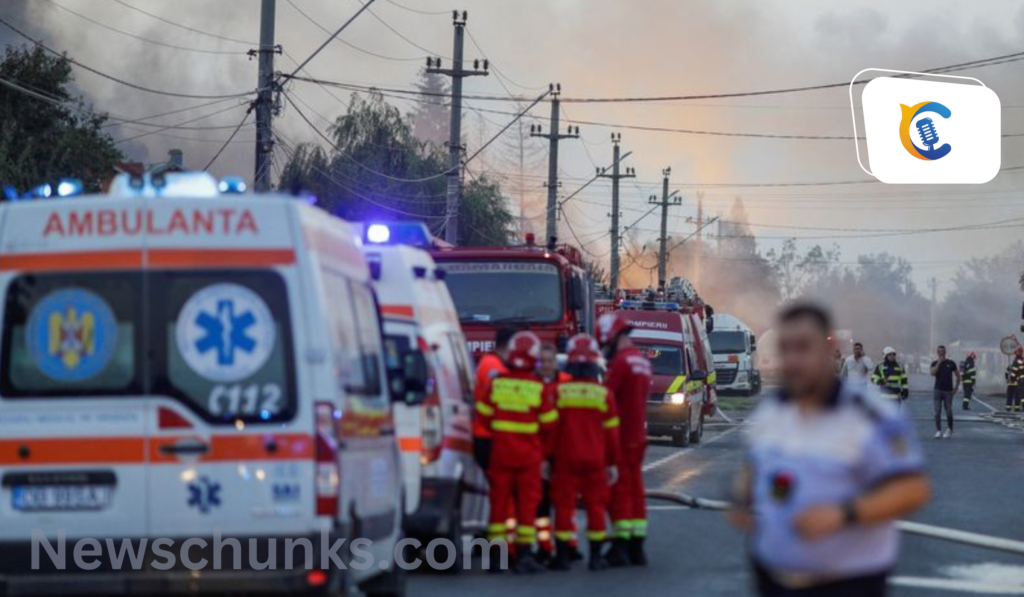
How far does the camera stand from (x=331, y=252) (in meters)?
9.55

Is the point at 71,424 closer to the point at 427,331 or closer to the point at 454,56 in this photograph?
the point at 427,331

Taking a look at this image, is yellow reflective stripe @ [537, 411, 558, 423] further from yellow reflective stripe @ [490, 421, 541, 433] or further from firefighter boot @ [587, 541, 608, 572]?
firefighter boot @ [587, 541, 608, 572]

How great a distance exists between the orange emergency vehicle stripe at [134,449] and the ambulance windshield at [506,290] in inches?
521

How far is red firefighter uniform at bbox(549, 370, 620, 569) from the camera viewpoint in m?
13.6

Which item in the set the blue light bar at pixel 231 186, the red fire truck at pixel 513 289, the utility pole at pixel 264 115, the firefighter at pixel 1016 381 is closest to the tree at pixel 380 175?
the firefighter at pixel 1016 381

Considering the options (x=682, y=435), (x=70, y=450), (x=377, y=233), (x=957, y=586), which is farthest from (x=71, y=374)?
(x=682, y=435)

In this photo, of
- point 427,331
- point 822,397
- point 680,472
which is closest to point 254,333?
point 822,397

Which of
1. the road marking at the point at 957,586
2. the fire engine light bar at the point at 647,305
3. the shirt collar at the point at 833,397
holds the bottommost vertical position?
the road marking at the point at 957,586

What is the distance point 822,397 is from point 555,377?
8.72 m

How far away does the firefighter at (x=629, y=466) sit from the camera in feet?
46.2

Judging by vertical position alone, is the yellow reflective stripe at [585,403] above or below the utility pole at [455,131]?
below

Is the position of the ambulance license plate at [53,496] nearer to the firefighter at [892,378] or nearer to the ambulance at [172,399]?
the ambulance at [172,399]

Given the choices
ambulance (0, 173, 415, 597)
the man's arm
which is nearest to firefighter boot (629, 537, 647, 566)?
ambulance (0, 173, 415, 597)

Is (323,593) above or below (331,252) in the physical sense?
below
